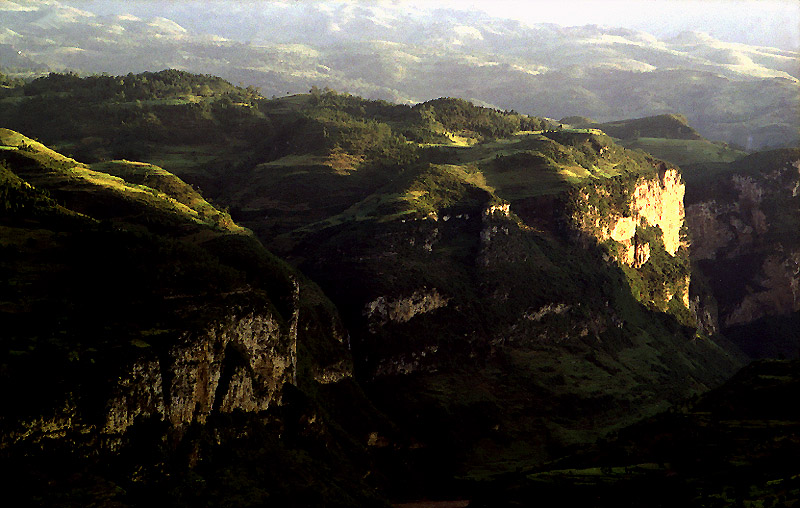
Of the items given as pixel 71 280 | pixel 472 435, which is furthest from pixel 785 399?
pixel 71 280

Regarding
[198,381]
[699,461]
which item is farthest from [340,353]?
[699,461]

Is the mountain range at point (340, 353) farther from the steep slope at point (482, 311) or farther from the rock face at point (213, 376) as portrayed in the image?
the steep slope at point (482, 311)

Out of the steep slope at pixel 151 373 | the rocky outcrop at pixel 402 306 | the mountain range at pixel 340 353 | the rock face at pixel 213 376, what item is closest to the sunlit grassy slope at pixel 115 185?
the mountain range at pixel 340 353

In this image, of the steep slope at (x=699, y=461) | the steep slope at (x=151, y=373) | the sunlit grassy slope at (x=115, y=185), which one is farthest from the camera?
the sunlit grassy slope at (x=115, y=185)

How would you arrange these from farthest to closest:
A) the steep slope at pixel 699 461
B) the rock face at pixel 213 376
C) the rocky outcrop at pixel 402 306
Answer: the rocky outcrop at pixel 402 306, the rock face at pixel 213 376, the steep slope at pixel 699 461

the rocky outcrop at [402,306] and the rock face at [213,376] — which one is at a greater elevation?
the rock face at [213,376]

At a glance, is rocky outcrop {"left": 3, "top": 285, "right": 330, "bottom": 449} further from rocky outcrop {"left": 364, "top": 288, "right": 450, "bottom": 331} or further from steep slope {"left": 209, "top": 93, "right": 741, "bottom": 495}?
rocky outcrop {"left": 364, "top": 288, "right": 450, "bottom": 331}

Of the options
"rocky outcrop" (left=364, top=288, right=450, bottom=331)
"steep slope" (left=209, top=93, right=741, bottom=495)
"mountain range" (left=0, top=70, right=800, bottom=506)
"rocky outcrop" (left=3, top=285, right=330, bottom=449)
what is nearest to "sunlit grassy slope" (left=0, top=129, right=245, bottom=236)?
"mountain range" (left=0, top=70, right=800, bottom=506)

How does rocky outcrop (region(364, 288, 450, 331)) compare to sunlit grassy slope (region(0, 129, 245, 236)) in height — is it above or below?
below

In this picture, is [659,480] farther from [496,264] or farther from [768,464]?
[496,264]
